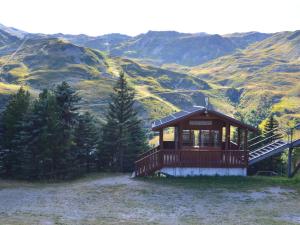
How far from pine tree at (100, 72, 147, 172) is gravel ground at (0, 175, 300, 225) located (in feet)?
32.1

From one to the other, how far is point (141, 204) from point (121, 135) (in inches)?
646

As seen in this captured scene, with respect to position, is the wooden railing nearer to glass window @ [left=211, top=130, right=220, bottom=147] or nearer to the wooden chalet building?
the wooden chalet building

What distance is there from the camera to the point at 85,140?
36.1 m

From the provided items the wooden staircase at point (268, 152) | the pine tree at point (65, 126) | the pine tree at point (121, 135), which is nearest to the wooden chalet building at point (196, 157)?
the wooden staircase at point (268, 152)

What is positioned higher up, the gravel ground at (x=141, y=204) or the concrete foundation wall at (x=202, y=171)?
the concrete foundation wall at (x=202, y=171)

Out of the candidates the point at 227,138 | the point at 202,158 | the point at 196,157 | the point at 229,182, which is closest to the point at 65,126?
the point at 196,157

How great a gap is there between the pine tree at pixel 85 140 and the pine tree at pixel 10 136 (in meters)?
5.04

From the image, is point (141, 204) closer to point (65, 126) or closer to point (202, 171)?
point (202, 171)

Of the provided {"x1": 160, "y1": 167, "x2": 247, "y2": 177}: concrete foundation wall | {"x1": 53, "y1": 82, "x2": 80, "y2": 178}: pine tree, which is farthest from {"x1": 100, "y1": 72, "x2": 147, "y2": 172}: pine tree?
{"x1": 160, "y1": 167, "x2": 247, "y2": 177}: concrete foundation wall

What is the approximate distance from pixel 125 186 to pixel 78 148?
9.56 meters

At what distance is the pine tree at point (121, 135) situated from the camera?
3841 cm

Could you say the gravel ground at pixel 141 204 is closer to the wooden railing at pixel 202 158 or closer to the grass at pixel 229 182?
the grass at pixel 229 182

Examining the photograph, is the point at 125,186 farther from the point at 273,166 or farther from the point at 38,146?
the point at 273,166

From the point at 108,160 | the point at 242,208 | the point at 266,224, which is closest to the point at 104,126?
the point at 108,160
